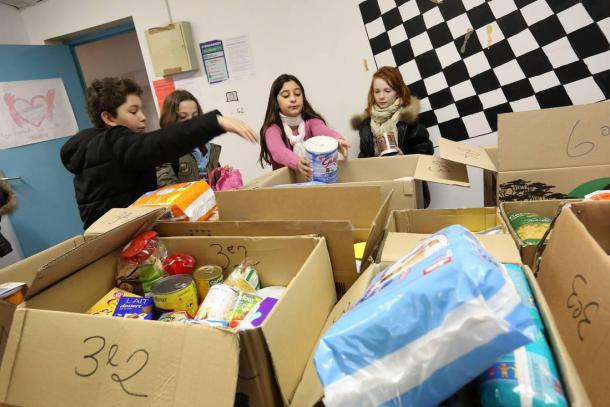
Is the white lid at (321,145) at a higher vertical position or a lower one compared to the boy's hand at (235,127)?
lower

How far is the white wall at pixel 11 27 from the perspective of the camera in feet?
9.94

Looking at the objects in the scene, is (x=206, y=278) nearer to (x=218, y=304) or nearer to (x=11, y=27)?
(x=218, y=304)

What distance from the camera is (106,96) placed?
1392 millimetres

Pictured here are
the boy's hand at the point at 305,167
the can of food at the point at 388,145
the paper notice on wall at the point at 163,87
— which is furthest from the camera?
the paper notice on wall at the point at 163,87

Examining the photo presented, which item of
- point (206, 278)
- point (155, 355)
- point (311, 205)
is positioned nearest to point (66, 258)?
point (206, 278)

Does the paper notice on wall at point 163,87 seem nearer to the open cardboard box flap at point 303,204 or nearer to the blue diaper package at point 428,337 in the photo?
the open cardboard box flap at point 303,204

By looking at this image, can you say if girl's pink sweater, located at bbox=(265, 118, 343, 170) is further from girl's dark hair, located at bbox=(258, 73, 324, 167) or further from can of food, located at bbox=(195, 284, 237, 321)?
can of food, located at bbox=(195, 284, 237, 321)

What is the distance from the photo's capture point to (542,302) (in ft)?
2.13

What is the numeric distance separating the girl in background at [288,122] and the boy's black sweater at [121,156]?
600mm

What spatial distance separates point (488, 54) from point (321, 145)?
1384mm

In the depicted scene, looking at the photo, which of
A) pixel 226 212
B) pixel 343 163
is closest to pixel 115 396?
pixel 226 212

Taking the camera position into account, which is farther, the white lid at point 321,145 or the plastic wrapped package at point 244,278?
the white lid at point 321,145

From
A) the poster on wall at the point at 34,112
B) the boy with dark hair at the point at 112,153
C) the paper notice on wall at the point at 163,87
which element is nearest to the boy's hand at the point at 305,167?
the boy with dark hair at the point at 112,153

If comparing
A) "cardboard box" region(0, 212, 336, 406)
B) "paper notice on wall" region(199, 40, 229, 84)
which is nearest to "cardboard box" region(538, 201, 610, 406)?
"cardboard box" region(0, 212, 336, 406)
